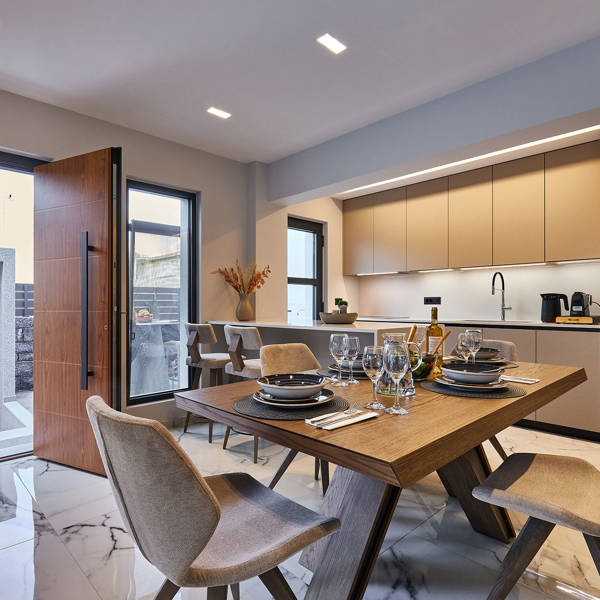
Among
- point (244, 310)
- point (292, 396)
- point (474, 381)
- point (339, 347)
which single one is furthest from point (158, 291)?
point (474, 381)

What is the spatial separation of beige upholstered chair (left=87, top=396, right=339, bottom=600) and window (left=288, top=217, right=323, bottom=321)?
375 cm

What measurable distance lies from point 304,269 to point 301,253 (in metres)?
0.20

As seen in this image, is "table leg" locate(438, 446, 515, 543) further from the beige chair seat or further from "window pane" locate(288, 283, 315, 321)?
"window pane" locate(288, 283, 315, 321)

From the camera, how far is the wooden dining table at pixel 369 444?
89 cm

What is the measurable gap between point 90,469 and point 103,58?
8.33ft

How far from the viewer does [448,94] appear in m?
2.89

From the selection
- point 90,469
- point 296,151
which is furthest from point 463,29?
point 90,469

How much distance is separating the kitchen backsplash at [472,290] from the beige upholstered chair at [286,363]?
9.02ft

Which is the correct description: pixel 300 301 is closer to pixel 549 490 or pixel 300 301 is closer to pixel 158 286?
pixel 158 286

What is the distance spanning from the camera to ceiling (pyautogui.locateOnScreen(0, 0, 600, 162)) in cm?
207

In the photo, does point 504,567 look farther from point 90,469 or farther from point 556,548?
point 90,469

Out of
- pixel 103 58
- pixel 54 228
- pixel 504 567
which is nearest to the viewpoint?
pixel 504 567

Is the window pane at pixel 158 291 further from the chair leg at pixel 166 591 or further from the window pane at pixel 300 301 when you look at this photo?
the chair leg at pixel 166 591

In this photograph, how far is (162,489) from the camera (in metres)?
0.83
